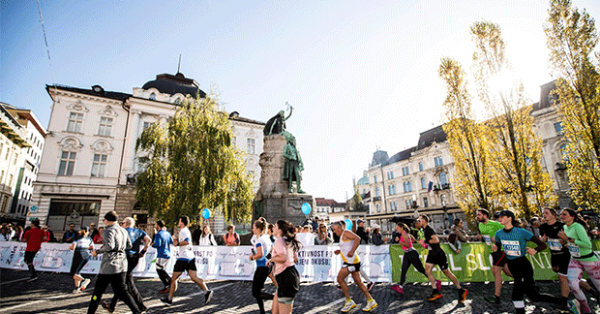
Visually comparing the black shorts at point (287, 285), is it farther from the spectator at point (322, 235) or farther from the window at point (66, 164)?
the window at point (66, 164)

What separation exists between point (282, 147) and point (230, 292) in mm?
7746

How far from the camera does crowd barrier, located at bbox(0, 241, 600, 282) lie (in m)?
7.11

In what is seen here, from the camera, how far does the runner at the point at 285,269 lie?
356 centimetres

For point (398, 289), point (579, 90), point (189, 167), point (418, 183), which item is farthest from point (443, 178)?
point (398, 289)

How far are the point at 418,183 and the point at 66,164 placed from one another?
151 ft

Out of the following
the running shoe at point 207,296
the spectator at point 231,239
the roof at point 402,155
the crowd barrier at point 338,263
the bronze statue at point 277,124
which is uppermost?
the roof at point 402,155

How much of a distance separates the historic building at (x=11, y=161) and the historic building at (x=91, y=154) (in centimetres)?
1044

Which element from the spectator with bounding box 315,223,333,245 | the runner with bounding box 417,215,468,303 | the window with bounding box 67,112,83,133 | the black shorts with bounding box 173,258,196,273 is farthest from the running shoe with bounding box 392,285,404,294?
the window with bounding box 67,112,83,133

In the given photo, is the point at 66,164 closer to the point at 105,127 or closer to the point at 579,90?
the point at 105,127

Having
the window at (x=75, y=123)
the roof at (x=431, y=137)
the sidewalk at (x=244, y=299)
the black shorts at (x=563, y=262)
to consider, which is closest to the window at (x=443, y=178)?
the roof at (x=431, y=137)

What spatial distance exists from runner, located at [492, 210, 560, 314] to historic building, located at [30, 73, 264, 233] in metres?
24.7

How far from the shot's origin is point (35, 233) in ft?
29.1

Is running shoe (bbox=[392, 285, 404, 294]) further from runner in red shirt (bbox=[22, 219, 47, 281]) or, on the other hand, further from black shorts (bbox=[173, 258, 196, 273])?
runner in red shirt (bbox=[22, 219, 47, 281])

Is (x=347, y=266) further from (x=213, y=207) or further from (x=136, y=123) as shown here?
(x=136, y=123)
